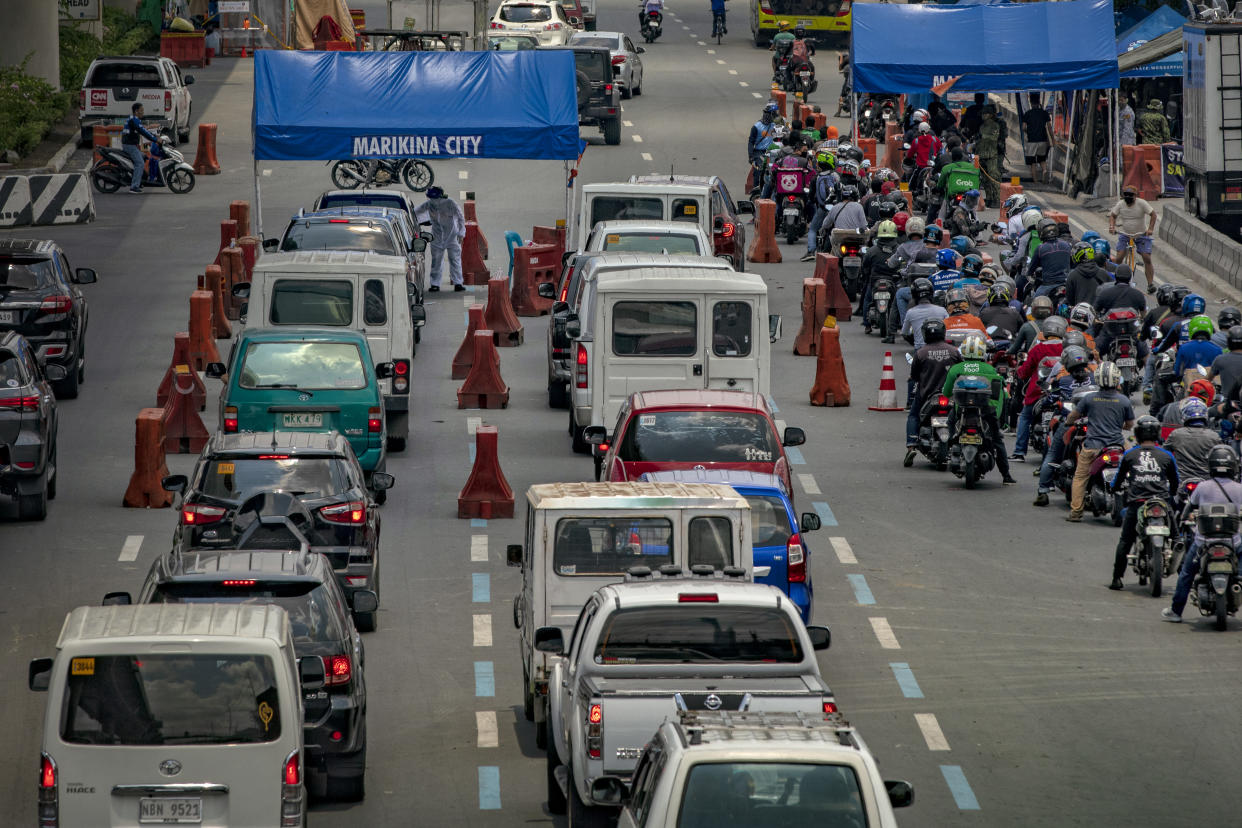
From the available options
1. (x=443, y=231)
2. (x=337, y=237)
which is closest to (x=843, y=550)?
(x=337, y=237)

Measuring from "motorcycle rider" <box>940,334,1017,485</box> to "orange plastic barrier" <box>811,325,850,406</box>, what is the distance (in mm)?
3165

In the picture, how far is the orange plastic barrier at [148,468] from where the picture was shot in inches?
786

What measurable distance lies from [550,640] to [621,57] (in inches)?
1641

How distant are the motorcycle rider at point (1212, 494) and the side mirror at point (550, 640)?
6.21 m

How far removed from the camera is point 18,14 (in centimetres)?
4444

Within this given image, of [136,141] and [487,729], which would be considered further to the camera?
[136,141]

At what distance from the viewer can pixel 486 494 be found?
19875 millimetres

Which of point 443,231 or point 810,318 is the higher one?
point 443,231

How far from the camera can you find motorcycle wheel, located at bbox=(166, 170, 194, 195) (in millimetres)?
39938

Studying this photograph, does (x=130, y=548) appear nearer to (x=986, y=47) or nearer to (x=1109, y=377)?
(x=1109, y=377)

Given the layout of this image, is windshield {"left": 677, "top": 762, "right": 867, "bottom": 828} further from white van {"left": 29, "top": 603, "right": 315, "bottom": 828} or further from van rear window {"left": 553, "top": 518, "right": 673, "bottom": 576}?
van rear window {"left": 553, "top": 518, "right": 673, "bottom": 576}

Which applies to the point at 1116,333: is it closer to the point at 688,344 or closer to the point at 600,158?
the point at 688,344

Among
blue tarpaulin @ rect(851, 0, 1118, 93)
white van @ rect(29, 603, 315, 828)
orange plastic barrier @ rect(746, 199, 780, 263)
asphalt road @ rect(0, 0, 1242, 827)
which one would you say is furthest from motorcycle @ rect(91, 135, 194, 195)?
white van @ rect(29, 603, 315, 828)

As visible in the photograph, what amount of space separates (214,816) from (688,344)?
11270mm
